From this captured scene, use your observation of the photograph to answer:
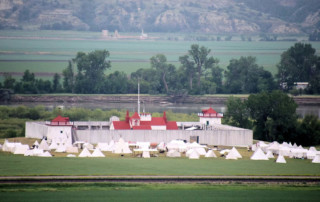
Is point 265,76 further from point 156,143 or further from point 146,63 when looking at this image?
point 156,143

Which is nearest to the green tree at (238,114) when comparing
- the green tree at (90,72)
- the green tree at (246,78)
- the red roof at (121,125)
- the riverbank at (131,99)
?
the red roof at (121,125)

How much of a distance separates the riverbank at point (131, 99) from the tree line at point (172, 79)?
2.36 metres

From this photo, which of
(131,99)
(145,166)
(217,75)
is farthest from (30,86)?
(145,166)

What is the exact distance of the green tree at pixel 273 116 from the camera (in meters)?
66.9

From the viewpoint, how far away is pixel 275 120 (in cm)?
6775

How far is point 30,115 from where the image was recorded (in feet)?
263

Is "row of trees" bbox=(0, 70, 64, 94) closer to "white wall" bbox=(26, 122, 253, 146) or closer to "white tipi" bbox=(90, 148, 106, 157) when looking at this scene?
"white wall" bbox=(26, 122, 253, 146)

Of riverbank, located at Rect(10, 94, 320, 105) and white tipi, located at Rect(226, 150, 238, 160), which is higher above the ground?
white tipi, located at Rect(226, 150, 238, 160)

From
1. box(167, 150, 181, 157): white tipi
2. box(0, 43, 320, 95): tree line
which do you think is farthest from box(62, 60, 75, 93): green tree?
box(167, 150, 181, 157): white tipi

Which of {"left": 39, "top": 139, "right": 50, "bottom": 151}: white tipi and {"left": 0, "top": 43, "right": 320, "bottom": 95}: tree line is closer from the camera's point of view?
{"left": 39, "top": 139, "right": 50, "bottom": 151}: white tipi

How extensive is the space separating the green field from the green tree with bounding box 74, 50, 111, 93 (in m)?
77.6

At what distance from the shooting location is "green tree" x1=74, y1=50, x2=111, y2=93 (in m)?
128

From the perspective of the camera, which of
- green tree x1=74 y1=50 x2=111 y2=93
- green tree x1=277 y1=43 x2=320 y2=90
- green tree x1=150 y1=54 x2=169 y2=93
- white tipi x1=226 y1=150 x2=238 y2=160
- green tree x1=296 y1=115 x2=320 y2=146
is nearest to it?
white tipi x1=226 y1=150 x2=238 y2=160

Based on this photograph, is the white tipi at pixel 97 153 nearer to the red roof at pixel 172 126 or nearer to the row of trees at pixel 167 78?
the red roof at pixel 172 126
